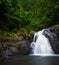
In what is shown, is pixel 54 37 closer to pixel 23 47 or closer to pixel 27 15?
pixel 23 47

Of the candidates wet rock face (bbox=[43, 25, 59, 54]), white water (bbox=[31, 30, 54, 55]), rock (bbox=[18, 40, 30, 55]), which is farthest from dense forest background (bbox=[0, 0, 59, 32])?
wet rock face (bbox=[43, 25, 59, 54])

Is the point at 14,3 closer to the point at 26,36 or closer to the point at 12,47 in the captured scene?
the point at 26,36

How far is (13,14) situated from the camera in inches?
1383

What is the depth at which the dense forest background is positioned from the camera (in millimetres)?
33281

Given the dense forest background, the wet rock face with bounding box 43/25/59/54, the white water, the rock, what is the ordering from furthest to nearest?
the dense forest background, the white water, the wet rock face with bounding box 43/25/59/54, the rock

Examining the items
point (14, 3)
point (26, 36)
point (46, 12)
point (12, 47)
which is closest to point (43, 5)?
point (46, 12)

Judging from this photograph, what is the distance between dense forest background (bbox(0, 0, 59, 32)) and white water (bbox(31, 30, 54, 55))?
129 inches

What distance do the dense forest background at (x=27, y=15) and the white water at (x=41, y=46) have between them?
328 cm

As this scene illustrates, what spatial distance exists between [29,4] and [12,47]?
→ 26522mm

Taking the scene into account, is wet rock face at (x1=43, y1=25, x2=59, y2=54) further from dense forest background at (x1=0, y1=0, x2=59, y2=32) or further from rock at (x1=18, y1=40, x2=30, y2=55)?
dense forest background at (x1=0, y1=0, x2=59, y2=32)

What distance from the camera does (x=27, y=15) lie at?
144 feet

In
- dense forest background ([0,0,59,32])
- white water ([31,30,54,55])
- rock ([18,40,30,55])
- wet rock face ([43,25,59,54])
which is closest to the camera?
rock ([18,40,30,55])

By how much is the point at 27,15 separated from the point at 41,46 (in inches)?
528

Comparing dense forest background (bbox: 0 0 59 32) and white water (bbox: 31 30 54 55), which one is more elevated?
dense forest background (bbox: 0 0 59 32)
